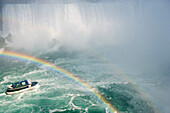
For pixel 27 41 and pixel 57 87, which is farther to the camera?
pixel 27 41

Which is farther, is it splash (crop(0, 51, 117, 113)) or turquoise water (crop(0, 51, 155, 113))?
splash (crop(0, 51, 117, 113))

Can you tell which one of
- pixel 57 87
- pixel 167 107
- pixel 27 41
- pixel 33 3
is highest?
pixel 33 3

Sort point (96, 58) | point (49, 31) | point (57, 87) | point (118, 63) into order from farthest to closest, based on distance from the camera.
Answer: point (49, 31)
point (96, 58)
point (118, 63)
point (57, 87)

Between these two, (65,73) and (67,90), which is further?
(65,73)

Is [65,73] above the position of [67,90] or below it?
above

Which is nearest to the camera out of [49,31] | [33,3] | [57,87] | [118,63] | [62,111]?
[62,111]

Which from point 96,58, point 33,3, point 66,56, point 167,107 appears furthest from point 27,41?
point 167,107

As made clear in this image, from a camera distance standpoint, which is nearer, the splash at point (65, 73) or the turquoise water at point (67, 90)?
the turquoise water at point (67, 90)

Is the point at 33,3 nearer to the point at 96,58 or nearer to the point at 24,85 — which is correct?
the point at 96,58
